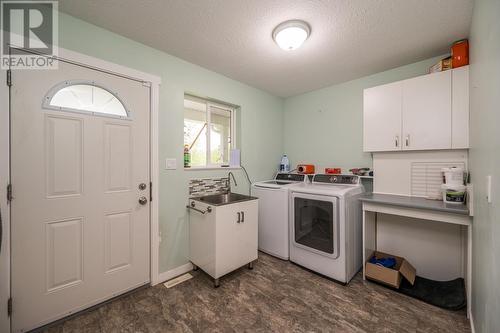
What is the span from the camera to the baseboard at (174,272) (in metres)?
→ 2.08

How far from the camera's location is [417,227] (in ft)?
7.23

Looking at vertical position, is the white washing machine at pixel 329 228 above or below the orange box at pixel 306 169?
below

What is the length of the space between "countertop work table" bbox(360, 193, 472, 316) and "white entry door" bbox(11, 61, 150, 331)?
7.71 feet

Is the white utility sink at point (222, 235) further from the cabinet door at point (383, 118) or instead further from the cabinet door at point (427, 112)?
the cabinet door at point (427, 112)

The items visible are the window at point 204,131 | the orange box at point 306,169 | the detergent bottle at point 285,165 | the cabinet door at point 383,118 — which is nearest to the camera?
the cabinet door at point 383,118

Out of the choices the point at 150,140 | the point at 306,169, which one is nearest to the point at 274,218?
the point at 306,169

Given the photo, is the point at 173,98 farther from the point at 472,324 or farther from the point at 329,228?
the point at 472,324

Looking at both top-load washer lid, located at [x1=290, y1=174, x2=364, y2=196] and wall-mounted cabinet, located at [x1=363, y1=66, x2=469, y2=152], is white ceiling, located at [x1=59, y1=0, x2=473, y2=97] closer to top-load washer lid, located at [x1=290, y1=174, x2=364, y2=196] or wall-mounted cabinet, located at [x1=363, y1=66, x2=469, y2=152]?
wall-mounted cabinet, located at [x1=363, y1=66, x2=469, y2=152]

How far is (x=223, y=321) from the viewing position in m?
1.57

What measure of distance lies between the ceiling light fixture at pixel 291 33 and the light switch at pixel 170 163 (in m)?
1.56

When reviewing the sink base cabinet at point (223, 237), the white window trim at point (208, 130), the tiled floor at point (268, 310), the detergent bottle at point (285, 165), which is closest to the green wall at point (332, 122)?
the detergent bottle at point (285, 165)

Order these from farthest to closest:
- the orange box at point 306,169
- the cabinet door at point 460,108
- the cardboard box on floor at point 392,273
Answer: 1. the orange box at point 306,169
2. the cardboard box on floor at point 392,273
3. the cabinet door at point 460,108

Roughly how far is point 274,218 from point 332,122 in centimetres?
166

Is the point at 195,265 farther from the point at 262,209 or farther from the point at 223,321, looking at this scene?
the point at 262,209
